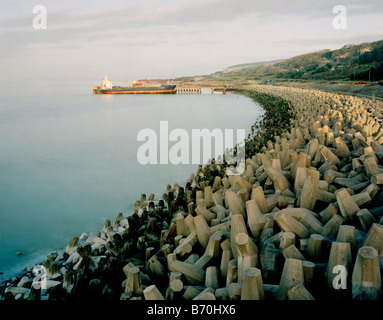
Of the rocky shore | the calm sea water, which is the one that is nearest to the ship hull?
the calm sea water

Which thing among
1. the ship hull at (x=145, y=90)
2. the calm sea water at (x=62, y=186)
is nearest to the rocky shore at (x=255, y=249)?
the calm sea water at (x=62, y=186)

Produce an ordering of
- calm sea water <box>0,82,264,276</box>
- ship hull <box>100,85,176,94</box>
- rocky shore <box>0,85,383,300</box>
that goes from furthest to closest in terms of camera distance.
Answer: ship hull <box>100,85,176,94</box>
calm sea water <box>0,82,264,276</box>
rocky shore <box>0,85,383,300</box>

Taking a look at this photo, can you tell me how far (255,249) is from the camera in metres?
1.98

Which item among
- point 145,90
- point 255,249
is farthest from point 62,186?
point 145,90

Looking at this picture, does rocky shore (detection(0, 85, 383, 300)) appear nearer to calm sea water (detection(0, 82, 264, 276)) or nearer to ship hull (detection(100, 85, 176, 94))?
calm sea water (detection(0, 82, 264, 276))

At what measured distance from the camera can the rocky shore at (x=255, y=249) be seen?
164cm

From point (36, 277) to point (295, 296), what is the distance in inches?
101

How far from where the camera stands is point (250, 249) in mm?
1907

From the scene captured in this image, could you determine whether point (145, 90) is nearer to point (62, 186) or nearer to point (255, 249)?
point (62, 186)

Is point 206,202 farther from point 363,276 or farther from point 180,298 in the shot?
point 363,276

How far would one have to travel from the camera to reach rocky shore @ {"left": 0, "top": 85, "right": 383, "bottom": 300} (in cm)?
164

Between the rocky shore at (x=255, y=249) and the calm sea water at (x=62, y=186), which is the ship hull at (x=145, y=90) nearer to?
the calm sea water at (x=62, y=186)

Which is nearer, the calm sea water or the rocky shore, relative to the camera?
the rocky shore

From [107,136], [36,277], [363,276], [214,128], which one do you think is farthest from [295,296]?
[214,128]
